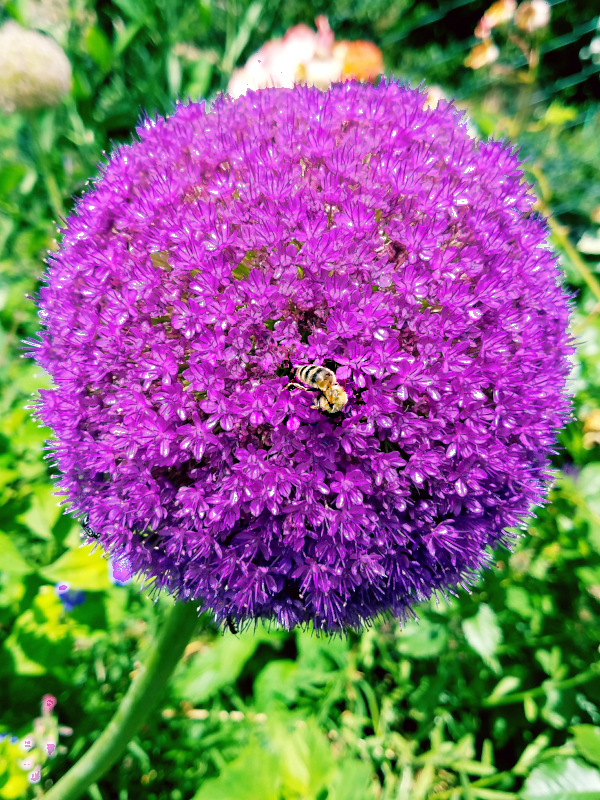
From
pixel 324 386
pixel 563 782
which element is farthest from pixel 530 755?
pixel 324 386

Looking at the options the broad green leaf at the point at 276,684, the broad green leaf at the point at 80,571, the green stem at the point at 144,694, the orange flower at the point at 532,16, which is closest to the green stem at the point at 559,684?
the broad green leaf at the point at 276,684

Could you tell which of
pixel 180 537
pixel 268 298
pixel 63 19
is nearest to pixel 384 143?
pixel 268 298

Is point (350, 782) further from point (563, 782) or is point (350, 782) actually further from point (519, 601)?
point (519, 601)

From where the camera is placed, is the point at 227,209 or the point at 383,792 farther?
the point at 383,792

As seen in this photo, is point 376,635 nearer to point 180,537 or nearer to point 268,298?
point 180,537

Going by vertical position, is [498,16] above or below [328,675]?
above

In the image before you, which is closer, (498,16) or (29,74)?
(29,74)
